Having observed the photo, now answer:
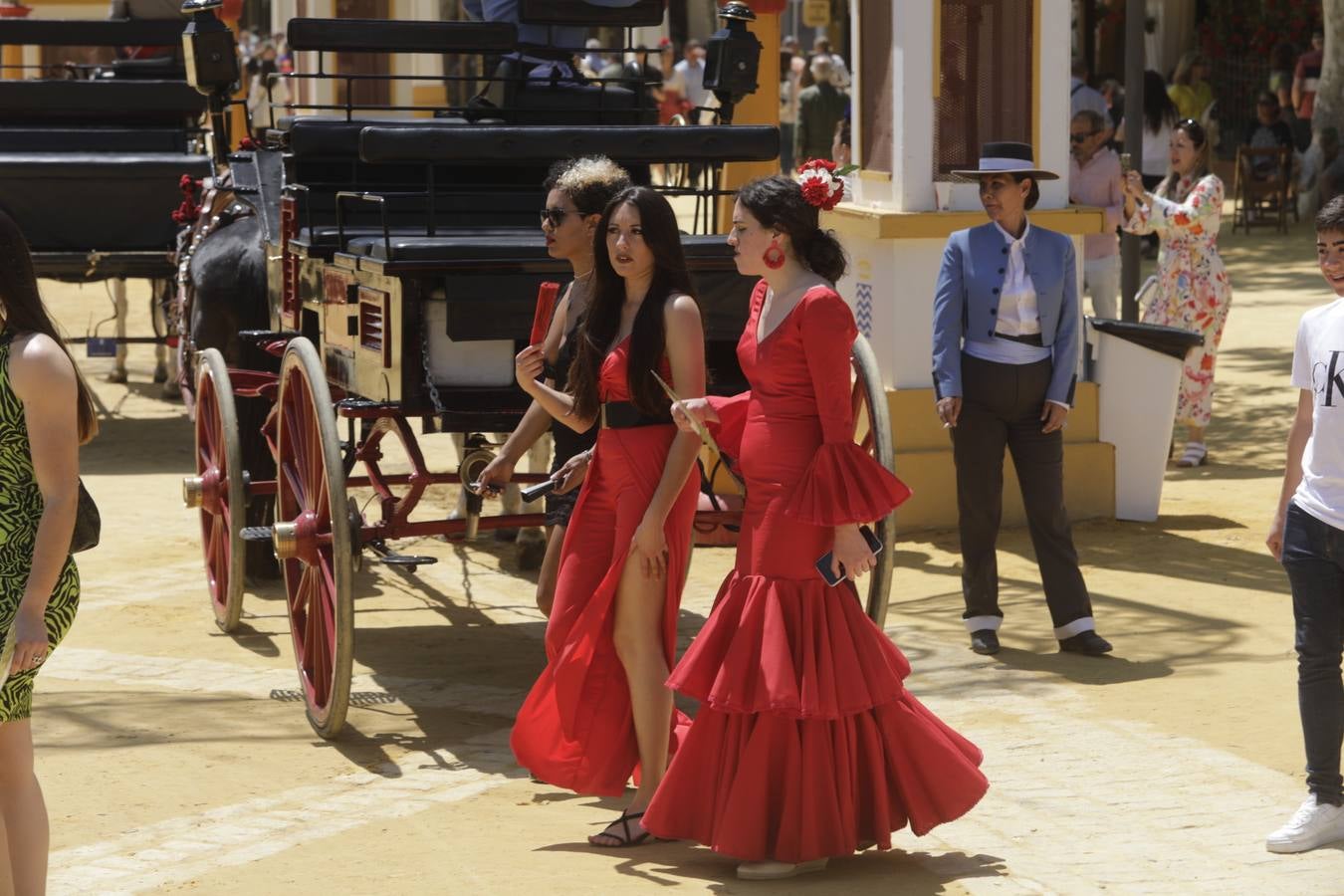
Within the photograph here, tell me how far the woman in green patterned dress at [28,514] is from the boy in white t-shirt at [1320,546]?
115 inches

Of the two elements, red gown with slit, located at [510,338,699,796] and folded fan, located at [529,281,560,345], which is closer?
red gown with slit, located at [510,338,699,796]

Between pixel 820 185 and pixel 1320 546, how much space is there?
1537 mm

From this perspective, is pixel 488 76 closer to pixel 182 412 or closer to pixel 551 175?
pixel 551 175

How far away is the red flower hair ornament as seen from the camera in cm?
518

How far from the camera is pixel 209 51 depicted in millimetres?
8469

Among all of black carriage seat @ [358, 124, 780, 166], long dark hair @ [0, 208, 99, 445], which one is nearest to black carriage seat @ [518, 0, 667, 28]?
black carriage seat @ [358, 124, 780, 166]

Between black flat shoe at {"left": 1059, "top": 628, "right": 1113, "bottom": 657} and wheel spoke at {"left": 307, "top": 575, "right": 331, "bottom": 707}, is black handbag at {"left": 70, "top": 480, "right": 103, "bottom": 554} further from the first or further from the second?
black flat shoe at {"left": 1059, "top": 628, "right": 1113, "bottom": 657}

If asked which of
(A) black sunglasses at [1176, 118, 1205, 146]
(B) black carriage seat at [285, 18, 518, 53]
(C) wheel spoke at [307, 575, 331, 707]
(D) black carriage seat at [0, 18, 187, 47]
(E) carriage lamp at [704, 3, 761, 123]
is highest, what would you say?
(D) black carriage seat at [0, 18, 187, 47]

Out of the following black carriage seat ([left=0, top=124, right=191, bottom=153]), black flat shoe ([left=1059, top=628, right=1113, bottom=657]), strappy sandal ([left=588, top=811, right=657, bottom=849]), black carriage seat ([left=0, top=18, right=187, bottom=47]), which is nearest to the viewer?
strappy sandal ([left=588, top=811, right=657, bottom=849])

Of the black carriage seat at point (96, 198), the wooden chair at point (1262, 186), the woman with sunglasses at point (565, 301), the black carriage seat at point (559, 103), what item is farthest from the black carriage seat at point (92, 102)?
the wooden chair at point (1262, 186)

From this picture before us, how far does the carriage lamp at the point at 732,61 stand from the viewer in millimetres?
8258

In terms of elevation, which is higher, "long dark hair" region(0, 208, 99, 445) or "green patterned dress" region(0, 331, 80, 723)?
"long dark hair" region(0, 208, 99, 445)

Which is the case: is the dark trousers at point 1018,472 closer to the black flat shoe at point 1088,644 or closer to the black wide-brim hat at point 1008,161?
the black flat shoe at point 1088,644

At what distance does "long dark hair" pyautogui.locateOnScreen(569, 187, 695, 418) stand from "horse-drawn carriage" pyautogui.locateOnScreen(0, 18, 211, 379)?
7051 mm
